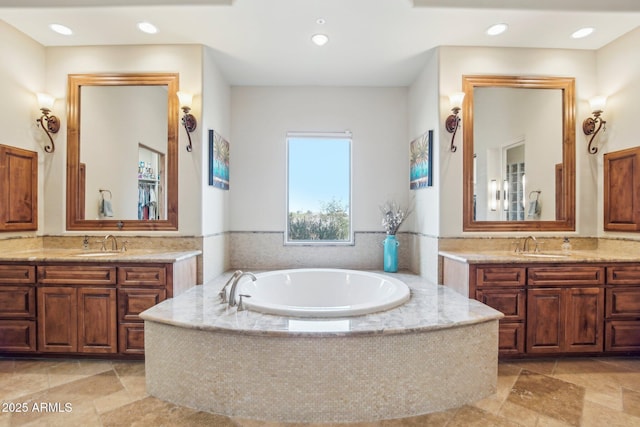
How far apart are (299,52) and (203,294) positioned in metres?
2.34

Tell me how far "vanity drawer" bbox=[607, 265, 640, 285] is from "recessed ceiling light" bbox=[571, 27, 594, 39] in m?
1.99

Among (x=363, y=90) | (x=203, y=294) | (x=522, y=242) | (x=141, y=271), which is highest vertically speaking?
(x=363, y=90)

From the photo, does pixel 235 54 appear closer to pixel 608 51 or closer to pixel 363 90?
pixel 363 90

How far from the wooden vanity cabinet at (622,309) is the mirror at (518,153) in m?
0.61

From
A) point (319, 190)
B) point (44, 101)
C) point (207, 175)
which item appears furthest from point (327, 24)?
point (44, 101)

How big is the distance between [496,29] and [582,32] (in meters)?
0.78

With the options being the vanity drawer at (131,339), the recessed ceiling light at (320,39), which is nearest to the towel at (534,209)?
the recessed ceiling light at (320,39)

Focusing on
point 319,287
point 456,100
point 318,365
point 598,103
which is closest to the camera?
point 318,365

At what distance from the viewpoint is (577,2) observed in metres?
2.51

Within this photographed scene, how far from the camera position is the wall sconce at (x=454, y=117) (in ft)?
9.73

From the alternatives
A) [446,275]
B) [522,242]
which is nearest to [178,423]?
[446,275]

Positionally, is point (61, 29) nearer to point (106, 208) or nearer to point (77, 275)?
point (106, 208)

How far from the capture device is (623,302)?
106 inches

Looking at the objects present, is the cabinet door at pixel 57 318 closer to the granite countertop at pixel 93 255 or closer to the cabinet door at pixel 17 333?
the cabinet door at pixel 17 333
